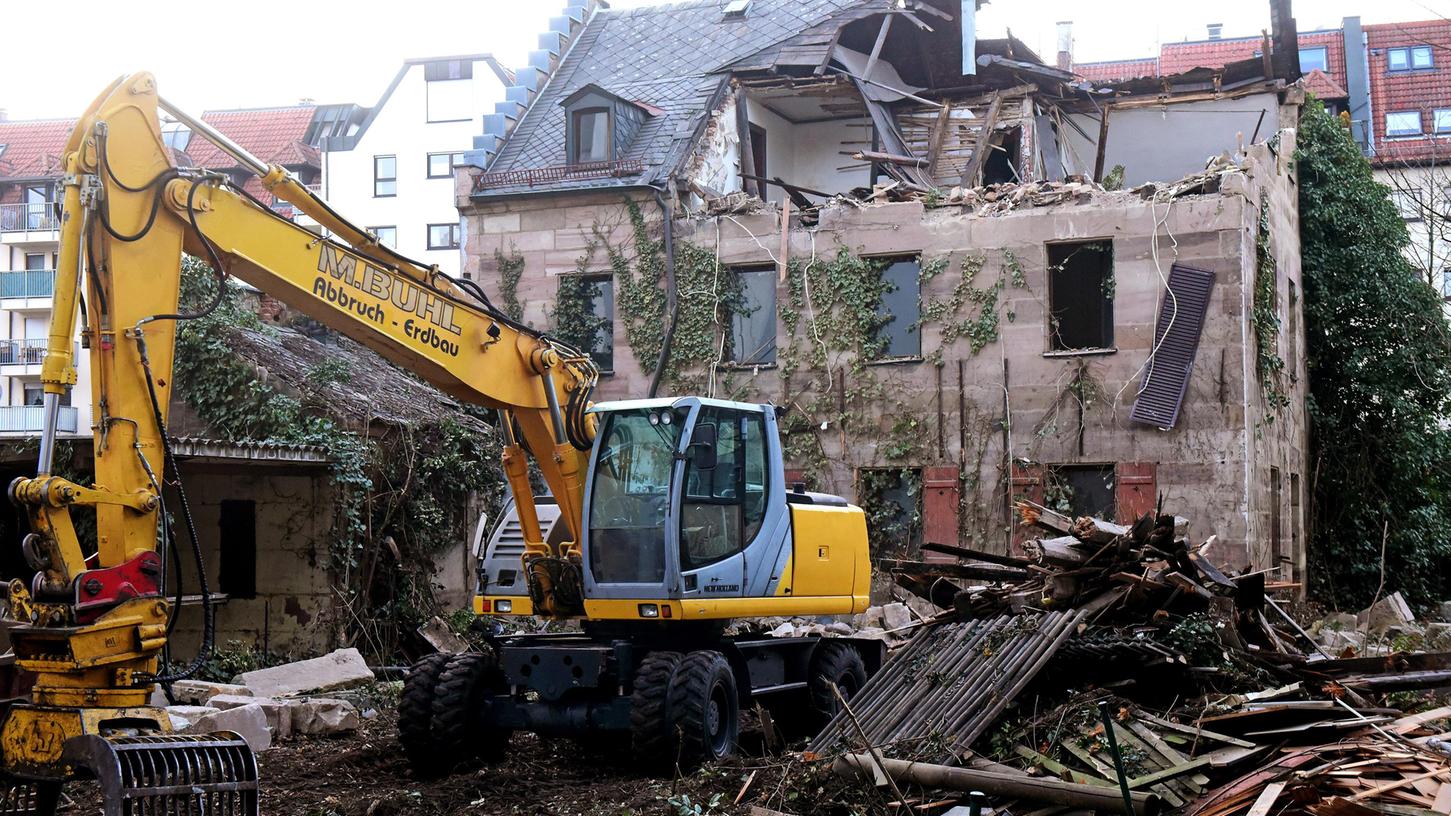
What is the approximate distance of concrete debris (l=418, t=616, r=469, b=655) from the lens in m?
17.3

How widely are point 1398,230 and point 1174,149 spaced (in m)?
4.04

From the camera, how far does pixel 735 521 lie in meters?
11.2

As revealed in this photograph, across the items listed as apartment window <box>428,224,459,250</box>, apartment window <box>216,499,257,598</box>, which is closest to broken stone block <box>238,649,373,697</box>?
apartment window <box>216,499,257,598</box>

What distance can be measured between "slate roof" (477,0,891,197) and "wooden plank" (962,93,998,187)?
2.40 metres

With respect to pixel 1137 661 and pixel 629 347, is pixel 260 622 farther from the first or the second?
pixel 1137 661

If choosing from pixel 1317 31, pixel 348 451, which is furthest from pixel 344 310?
pixel 1317 31

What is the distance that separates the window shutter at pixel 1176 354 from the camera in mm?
19328

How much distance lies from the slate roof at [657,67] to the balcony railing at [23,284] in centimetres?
2923

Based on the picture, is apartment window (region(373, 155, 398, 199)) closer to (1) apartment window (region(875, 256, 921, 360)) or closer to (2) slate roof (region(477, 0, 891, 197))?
(2) slate roof (region(477, 0, 891, 197))

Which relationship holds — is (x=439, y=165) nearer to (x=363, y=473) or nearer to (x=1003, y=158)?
(x=1003, y=158)

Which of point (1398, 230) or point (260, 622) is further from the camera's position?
point (1398, 230)

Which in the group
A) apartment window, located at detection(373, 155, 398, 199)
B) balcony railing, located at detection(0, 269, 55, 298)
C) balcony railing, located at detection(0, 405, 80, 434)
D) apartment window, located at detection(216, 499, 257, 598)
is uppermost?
apartment window, located at detection(373, 155, 398, 199)

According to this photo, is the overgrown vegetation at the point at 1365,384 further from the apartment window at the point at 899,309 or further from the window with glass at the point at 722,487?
the window with glass at the point at 722,487

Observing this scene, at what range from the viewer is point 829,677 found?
41.8 ft
